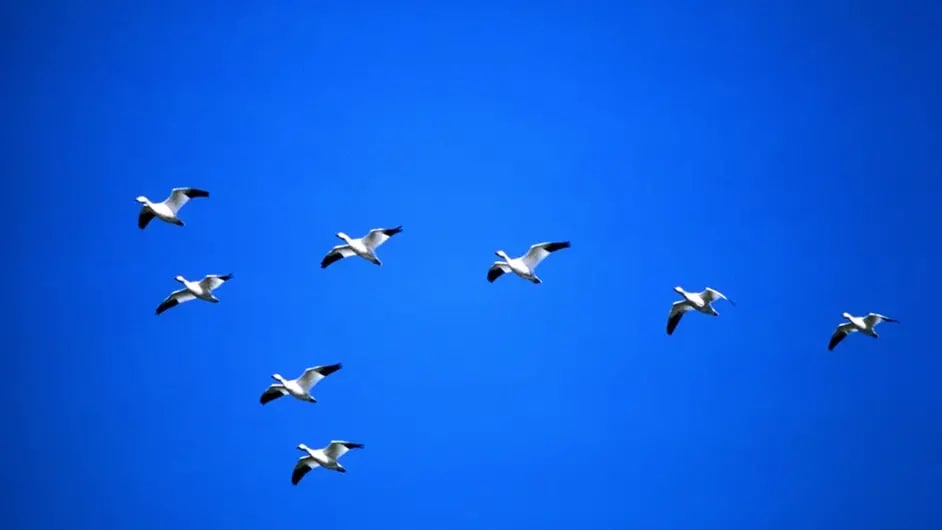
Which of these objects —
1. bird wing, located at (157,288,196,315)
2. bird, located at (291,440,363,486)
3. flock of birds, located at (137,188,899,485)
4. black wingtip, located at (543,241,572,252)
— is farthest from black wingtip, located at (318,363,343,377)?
black wingtip, located at (543,241,572,252)

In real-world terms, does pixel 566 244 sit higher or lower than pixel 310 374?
higher

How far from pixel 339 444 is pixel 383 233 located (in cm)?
509

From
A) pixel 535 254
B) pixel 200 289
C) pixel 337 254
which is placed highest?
pixel 535 254

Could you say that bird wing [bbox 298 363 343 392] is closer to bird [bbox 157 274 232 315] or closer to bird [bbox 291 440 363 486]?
bird [bbox 291 440 363 486]

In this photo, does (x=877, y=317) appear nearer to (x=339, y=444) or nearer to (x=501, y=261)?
(x=501, y=261)

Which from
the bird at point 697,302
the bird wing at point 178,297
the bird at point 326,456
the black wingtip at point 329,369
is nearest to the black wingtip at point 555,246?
the bird at point 697,302

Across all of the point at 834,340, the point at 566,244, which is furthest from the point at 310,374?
the point at 834,340

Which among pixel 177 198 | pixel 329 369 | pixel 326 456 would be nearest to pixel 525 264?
pixel 329 369

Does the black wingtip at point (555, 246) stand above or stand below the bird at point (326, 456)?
above

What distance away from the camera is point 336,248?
26.4 metres

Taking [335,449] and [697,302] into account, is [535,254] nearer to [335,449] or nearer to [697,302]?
[697,302]

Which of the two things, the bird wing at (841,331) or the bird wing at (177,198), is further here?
the bird wing at (841,331)

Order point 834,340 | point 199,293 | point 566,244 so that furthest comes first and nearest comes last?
1. point 834,340
2. point 199,293
3. point 566,244

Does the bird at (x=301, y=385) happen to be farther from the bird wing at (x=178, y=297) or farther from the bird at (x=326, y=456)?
the bird wing at (x=178, y=297)
